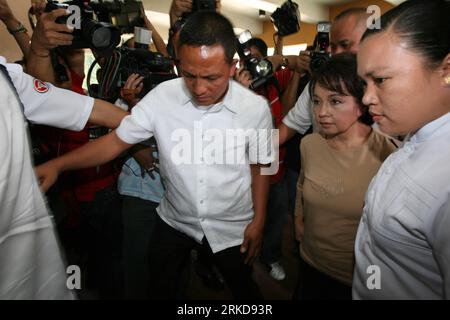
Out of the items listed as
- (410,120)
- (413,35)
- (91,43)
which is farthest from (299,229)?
(91,43)

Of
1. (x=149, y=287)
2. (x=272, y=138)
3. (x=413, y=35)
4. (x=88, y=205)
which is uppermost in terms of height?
(x=413, y=35)

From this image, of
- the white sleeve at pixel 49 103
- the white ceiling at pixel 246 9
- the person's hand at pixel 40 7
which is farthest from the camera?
the white ceiling at pixel 246 9

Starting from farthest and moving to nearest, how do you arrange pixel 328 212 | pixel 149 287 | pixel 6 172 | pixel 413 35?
1. pixel 149 287
2. pixel 328 212
3. pixel 413 35
4. pixel 6 172

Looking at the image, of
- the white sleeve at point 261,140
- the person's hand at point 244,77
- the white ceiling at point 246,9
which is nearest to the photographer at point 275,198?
the person's hand at point 244,77

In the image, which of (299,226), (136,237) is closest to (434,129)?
(299,226)

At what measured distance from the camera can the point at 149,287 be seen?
1.43 m

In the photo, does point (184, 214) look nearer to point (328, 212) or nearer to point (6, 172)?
point (328, 212)

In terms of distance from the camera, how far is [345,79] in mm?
1133

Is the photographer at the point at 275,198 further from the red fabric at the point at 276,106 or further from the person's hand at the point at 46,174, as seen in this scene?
the person's hand at the point at 46,174

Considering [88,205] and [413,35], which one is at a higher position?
[413,35]

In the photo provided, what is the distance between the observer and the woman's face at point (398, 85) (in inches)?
25.7

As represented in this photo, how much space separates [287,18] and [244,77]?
2.04 ft

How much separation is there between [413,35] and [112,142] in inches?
40.2

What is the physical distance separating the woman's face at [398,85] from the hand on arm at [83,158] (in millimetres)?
897
